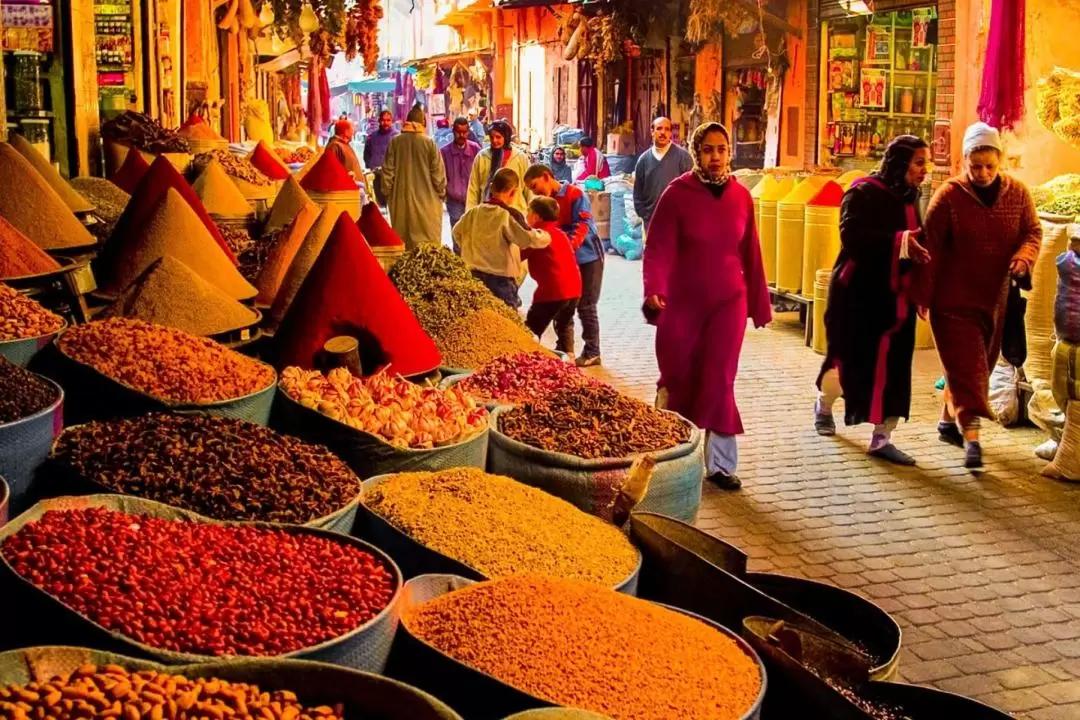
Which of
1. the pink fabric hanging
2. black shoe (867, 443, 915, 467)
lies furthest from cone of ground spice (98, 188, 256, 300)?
the pink fabric hanging

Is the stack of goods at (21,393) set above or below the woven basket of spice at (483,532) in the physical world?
above

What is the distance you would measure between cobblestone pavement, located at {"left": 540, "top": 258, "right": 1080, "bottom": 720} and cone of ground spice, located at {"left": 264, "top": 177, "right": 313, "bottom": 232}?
8.12 ft

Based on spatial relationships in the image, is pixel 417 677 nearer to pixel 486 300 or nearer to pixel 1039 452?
pixel 486 300

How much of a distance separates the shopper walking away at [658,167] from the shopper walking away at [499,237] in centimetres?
270

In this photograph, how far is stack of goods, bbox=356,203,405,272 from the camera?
534cm

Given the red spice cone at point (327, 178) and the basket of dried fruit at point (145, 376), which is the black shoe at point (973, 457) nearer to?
the red spice cone at point (327, 178)

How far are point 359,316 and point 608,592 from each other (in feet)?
5.87

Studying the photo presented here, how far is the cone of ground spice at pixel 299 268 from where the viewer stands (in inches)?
181

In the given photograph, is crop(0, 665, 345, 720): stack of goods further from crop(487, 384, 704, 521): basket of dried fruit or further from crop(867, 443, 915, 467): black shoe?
crop(867, 443, 915, 467): black shoe

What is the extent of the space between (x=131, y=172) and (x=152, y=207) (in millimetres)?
2624

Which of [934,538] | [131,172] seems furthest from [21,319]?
[131,172]

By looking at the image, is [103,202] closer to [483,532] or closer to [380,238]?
[380,238]

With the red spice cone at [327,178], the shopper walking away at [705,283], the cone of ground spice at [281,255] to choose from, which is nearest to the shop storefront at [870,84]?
the red spice cone at [327,178]

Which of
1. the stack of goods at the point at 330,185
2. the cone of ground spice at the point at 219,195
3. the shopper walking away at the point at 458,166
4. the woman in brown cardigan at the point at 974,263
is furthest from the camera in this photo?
the shopper walking away at the point at 458,166
